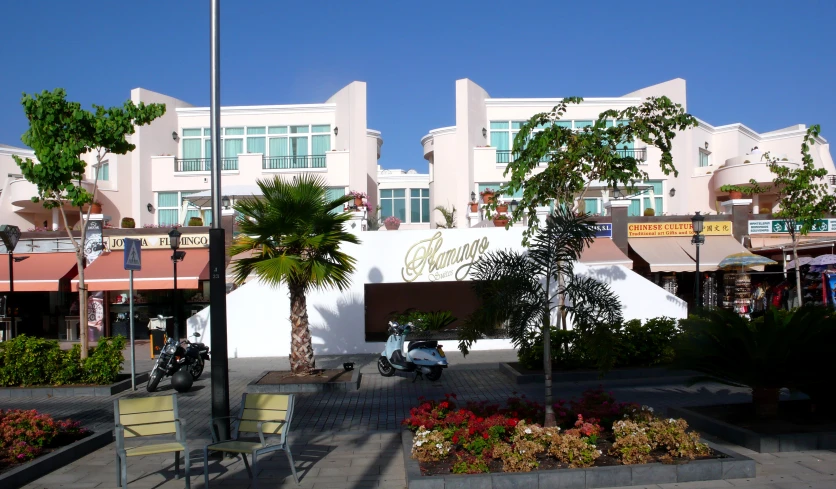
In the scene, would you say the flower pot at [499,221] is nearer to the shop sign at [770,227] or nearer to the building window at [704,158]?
the shop sign at [770,227]

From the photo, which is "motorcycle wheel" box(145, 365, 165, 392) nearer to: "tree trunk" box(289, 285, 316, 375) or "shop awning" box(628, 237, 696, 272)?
"tree trunk" box(289, 285, 316, 375)

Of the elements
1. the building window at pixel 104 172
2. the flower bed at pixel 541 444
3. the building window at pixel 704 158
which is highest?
the building window at pixel 704 158

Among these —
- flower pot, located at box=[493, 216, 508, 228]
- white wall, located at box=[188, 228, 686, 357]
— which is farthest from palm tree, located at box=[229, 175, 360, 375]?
flower pot, located at box=[493, 216, 508, 228]

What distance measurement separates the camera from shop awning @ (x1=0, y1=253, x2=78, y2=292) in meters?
22.4

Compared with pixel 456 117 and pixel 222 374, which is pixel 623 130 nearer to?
pixel 222 374

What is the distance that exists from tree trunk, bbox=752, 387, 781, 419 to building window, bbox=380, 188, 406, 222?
2747cm

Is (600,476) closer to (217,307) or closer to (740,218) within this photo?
(217,307)

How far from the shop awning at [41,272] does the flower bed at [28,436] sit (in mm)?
15635

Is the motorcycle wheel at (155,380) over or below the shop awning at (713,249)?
below

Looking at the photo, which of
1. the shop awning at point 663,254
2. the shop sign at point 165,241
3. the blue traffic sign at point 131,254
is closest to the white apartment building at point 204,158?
the shop sign at point 165,241

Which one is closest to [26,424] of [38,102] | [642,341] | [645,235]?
[38,102]

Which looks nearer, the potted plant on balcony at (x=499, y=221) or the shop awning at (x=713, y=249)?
the potted plant on balcony at (x=499, y=221)

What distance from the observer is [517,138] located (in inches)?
548

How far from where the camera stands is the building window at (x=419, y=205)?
3534 centimetres
